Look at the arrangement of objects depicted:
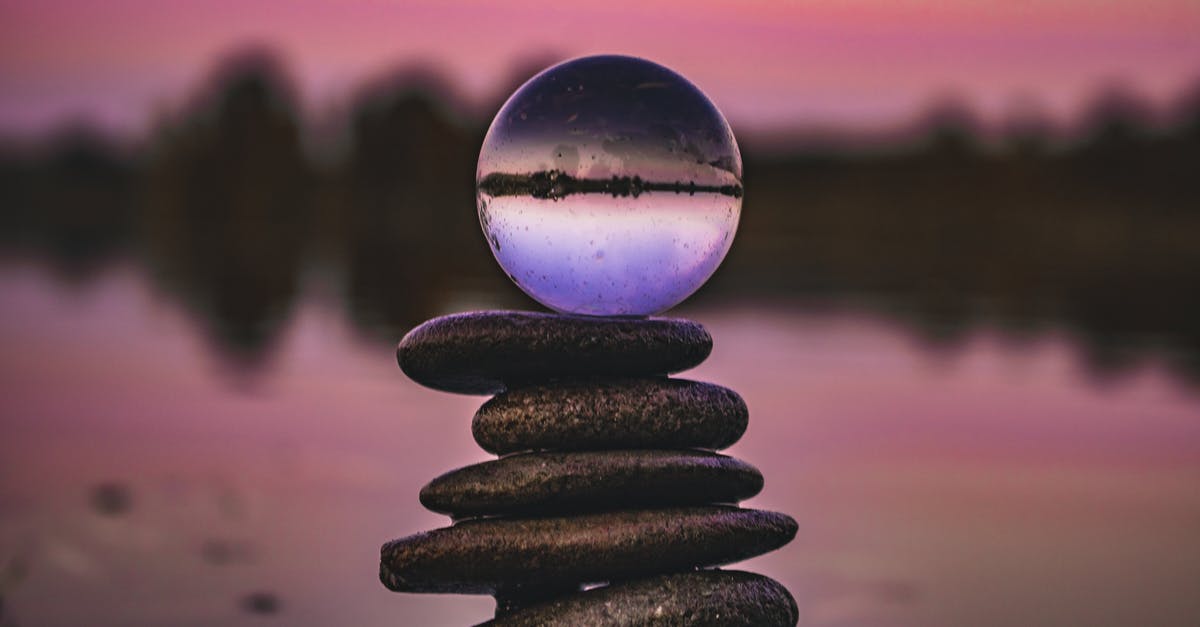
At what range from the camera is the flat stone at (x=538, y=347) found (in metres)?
6.39

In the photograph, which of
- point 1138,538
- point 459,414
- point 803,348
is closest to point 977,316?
point 803,348

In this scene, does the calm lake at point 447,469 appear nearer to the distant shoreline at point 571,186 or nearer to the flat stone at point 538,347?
the flat stone at point 538,347

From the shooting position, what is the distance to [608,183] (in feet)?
19.4

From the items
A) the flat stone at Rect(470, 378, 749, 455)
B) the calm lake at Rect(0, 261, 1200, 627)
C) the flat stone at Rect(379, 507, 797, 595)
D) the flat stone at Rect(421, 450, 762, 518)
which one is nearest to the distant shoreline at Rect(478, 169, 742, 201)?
the flat stone at Rect(470, 378, 749, 455)

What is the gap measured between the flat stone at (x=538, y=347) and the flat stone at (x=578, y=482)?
1.28 feet

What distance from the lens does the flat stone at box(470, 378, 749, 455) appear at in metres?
6.41

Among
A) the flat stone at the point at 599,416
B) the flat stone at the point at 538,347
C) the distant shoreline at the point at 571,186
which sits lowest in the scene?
the flat stone at the point at 599,416

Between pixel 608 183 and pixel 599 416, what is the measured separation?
3.63 feet

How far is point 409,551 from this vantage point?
6.31 metres

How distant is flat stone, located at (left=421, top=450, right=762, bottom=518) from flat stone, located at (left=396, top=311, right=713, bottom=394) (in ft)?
1.28

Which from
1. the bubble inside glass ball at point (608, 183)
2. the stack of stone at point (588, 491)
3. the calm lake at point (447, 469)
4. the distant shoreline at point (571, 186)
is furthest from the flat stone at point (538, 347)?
the calm lake at point (447, 469)

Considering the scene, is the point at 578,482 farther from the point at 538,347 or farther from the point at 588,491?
the point at 538,347

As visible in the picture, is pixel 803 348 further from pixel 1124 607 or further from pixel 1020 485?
pixel 1124 607

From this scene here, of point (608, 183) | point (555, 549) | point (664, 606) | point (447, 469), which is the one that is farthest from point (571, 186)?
point (447, 469)
